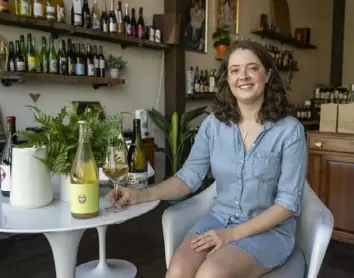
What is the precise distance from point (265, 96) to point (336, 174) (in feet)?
5.39

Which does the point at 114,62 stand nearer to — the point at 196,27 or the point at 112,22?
the point at 112,22

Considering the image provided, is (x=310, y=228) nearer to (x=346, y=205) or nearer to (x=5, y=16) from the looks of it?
(x=346, y=205)

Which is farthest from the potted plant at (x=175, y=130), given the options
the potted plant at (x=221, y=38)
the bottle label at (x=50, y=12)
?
the bottle label at (x=50, y=12)

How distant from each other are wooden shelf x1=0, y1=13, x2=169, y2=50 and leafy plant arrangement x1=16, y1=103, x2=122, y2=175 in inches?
71.0

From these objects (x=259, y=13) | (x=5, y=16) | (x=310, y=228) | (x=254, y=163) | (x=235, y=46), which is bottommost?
(x=310, y=228)

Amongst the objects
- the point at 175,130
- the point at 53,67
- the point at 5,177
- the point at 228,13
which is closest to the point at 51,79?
the point at 53,67

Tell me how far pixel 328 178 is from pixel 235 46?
1.78m

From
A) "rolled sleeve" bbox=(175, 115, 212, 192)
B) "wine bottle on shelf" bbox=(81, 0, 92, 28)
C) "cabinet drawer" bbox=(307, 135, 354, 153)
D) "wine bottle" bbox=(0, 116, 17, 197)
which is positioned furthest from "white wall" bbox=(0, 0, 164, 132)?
"rolled sleeve" bbox=(175, 115, 212, 192)

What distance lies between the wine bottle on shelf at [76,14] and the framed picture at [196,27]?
157 centimetres

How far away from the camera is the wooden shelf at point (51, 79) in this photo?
9.39ft

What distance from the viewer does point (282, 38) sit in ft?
20.1

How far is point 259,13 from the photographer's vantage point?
5.87 m

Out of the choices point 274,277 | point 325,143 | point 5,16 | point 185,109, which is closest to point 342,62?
point 185,109

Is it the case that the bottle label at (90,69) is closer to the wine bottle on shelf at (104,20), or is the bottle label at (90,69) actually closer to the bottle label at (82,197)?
the wine bottle on shelf at (104,20)
